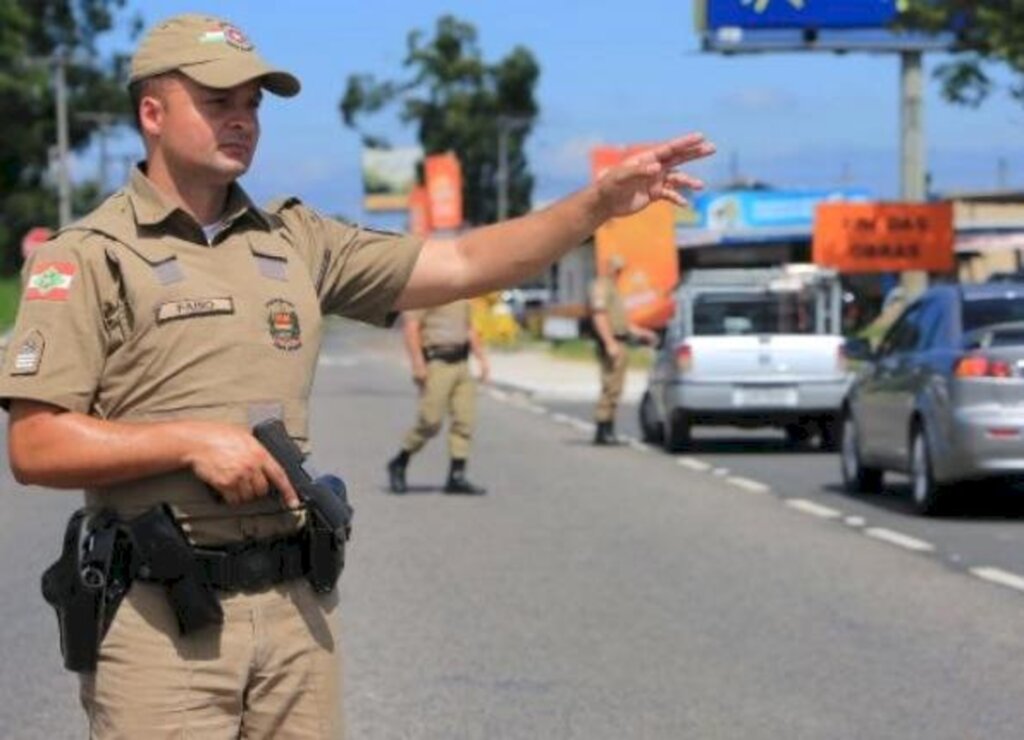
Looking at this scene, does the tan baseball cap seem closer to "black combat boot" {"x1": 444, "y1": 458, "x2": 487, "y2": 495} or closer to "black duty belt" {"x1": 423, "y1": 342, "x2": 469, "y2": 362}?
"black duty belt" {"x1": 423, "y1": 342, "x2": 469, "y2": 362}

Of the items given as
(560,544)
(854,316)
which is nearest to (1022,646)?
(560,544)

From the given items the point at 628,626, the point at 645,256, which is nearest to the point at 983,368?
the point at 628,626

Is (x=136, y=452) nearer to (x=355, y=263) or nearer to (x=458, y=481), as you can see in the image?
(x=355, y=263)

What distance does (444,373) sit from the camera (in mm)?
16266

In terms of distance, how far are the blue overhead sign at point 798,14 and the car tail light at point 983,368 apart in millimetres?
20007

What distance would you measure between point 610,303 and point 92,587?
18.3 m

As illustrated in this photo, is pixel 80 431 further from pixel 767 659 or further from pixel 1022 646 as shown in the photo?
pixel 1022 646

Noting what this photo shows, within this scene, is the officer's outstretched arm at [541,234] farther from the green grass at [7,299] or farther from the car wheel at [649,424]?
the green grass at [7,299]

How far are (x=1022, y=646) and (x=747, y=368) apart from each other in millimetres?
12251

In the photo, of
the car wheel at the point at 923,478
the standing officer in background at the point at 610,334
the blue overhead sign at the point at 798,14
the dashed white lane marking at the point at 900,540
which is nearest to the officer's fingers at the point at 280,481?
the dashed white lane marking at the point at 900,540

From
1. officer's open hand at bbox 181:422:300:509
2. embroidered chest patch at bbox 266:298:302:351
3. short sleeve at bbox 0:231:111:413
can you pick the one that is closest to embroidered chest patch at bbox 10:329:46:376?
short sleeve at bbox 0:231:111:413

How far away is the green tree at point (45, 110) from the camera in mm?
93375

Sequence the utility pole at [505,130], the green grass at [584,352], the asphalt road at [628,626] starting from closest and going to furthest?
1. the asphalt road at [628,626]
2. the green grass at [584,352]
3. the utility pole at [505,130]

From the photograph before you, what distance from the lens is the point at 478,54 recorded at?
96375 mm
